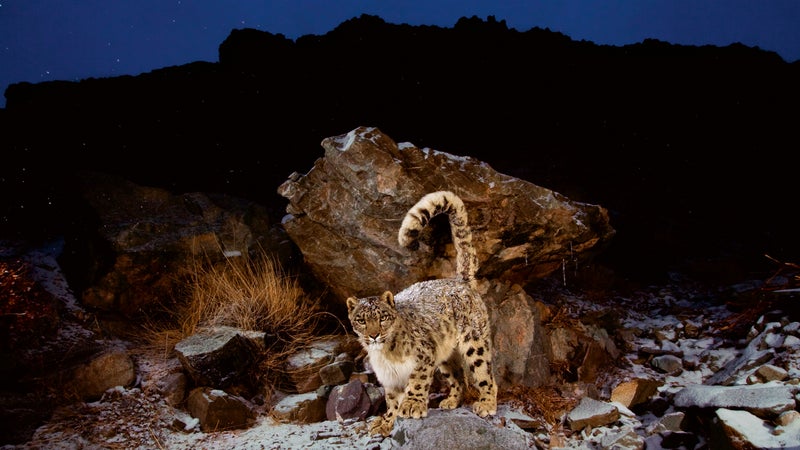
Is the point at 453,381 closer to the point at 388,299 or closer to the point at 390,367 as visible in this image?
the point at 390,367

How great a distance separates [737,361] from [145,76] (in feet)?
50.9

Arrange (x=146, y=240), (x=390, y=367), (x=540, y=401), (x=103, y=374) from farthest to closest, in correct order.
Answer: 1. (x=146, y=240)
2. (x=103, y=374)
3. (x=540, y=401)
4. (x=390, y=367)

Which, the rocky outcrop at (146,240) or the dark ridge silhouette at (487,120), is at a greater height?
the dark ridge silhouette at (487,120)

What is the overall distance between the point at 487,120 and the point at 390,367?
13.9 meters

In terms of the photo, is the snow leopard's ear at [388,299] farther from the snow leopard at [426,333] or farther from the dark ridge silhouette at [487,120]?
the dark ridge silhouette at [487,120]

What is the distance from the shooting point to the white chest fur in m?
3.75

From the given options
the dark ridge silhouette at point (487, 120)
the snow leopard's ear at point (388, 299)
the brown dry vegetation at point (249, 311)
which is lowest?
the brown dry vegetation at point (249, 311)

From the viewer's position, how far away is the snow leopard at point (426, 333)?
3.72 meters

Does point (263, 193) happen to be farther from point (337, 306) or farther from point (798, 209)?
point (798, 209)

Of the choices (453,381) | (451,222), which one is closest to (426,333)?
(453,381)

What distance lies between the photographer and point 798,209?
12.3m

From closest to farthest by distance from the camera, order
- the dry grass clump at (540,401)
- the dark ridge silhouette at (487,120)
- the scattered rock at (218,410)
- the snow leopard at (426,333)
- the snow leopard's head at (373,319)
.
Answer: the snow leopard's head at (373,319) → the snow leopard at (426,333) → the scattered rock at (218,410) → the dry grass clump at (540,401) → the dark ridge silhouette at (487,120)

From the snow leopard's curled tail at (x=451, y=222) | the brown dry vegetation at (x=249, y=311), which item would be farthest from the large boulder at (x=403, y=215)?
the snow leopard's curled tail at (x=451, y=222)

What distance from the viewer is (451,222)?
4398mm
